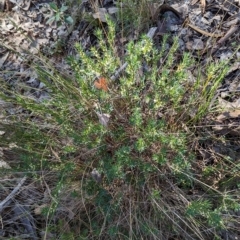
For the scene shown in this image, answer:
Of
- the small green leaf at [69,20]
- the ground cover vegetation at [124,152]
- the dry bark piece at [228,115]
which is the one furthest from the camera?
the small green leaf at [69,20]

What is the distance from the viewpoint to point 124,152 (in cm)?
179

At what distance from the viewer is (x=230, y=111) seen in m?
2.19

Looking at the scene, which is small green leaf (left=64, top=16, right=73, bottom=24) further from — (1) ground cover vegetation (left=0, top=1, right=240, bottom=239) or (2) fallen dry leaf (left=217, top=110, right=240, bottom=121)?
(2) fallen dry leaf (left=217, top=110, right=240, bottom=121)

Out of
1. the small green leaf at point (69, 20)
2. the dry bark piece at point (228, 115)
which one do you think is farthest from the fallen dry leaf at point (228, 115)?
the small green leaf at point (69, 20)

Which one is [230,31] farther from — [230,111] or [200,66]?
[230,111]

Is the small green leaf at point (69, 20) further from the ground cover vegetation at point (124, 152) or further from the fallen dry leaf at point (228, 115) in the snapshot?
the fallen dry leaf at point (228, 115)

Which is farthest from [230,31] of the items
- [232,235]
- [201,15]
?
[232,235]

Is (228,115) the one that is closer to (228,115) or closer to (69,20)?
(228,115)

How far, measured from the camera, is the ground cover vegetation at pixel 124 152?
1845 millimetres

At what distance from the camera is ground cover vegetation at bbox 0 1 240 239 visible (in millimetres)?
1845

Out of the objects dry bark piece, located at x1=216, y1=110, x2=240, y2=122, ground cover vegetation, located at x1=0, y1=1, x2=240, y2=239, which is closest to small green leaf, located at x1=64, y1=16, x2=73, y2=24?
ground cover vegetation, located at x1=0, y1=1, x2=240, y2=239

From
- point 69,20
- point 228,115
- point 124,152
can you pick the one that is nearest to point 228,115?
point 228,115

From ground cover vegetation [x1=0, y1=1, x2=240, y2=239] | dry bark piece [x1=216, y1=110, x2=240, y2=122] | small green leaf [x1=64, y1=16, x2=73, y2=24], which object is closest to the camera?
ground cover vegetation [x1=0, y1=1, x2=240, y2=239]

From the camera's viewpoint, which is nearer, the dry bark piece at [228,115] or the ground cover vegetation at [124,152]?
the ground cover vegetation at [124,152]
